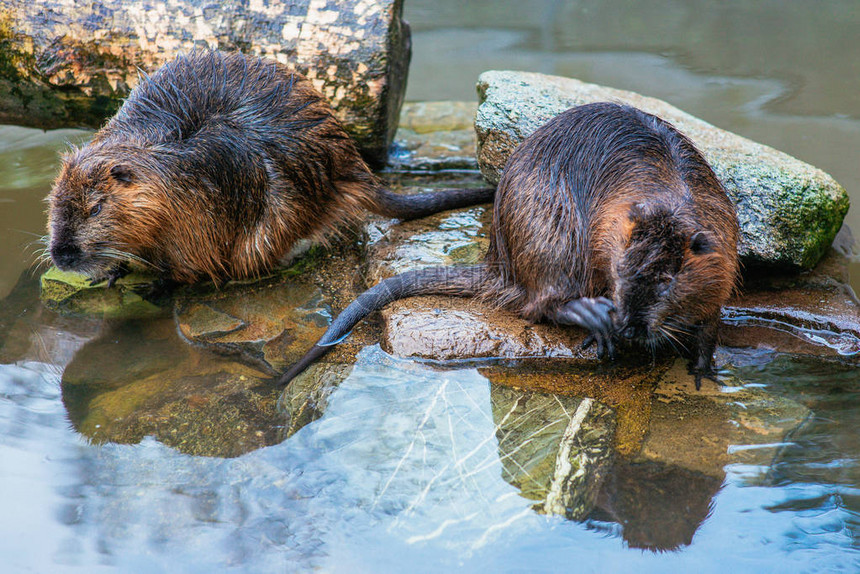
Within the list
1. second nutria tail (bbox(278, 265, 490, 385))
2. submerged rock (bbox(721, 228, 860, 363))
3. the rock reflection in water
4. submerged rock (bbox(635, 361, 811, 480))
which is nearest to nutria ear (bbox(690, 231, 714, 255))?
submerged rock (bbox(635, 361, 811, 480))

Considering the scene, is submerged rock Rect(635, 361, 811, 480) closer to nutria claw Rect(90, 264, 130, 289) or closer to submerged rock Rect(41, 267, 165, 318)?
submerged rock Rect(41, 267, 165, 318)

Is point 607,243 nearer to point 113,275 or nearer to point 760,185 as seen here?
point 760,185

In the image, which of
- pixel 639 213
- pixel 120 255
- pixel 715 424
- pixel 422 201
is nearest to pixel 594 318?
pixel 639 213

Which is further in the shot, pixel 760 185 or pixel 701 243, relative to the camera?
pixel 760 185

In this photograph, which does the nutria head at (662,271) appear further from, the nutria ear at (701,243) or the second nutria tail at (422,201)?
the second nutria tail at (422,201)

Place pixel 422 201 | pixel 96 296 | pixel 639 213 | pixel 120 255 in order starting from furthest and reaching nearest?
pixel 422 201
pixel 96 296
pixel 120 255
pixel 639 213

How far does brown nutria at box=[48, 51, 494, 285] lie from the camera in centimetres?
305

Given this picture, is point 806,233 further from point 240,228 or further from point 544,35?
point 544,35

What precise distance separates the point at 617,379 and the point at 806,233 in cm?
116

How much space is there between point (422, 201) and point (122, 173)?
1340 millimetres

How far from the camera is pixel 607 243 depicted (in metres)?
2.46

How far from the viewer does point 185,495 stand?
89.7 inches

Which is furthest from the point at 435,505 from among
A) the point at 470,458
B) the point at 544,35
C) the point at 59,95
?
the point at 544,35

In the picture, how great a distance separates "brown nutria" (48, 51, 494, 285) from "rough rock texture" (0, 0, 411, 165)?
0.99 feet
